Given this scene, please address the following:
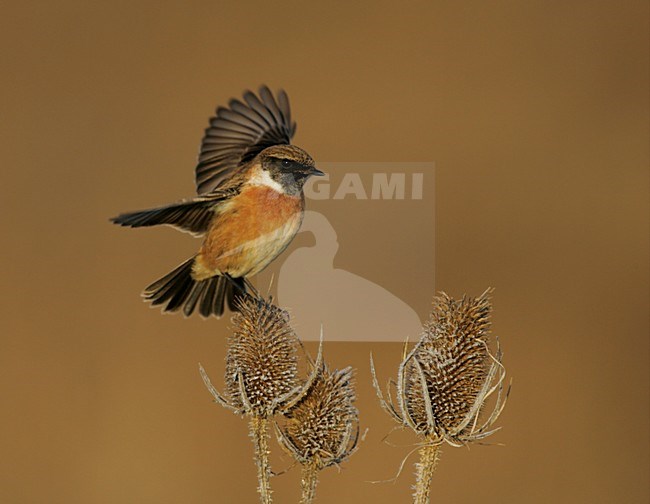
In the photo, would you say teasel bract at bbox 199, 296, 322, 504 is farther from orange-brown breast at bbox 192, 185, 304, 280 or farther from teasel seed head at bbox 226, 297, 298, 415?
orange-brown breast at bbox 192, 185, 304, 280

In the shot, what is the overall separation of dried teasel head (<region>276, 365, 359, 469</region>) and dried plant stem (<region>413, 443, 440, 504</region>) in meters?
0.15

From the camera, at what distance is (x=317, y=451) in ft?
5.91

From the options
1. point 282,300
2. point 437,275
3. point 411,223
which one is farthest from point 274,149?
point 437,275

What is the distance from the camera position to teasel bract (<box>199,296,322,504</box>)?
1783 mm

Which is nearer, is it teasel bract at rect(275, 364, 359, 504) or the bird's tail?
teasel bract at rect(275, 364, 359, 504)

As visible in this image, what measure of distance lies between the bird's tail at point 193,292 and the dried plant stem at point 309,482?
0.48m

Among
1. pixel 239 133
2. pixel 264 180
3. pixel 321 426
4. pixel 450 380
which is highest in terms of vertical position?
pixel 239 133

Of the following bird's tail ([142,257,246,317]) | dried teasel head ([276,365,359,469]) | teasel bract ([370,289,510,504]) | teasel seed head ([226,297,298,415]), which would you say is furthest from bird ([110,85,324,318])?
teasel bract ([370,289,510,504])

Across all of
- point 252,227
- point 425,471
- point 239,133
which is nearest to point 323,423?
point 425,471

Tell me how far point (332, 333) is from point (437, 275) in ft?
4.74

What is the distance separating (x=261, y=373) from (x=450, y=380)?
0.41 m

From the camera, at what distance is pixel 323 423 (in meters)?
1.81

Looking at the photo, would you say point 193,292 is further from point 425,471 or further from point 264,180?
point 425,471

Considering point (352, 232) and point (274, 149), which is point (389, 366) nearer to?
point (352, 232)
